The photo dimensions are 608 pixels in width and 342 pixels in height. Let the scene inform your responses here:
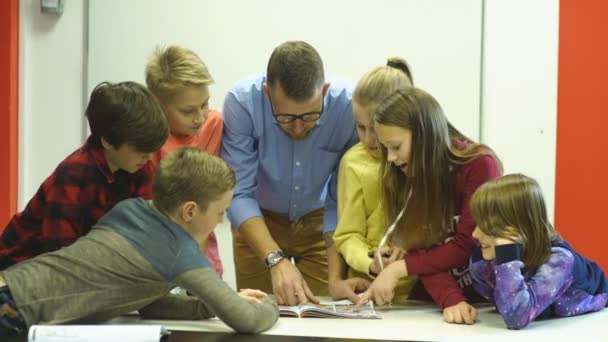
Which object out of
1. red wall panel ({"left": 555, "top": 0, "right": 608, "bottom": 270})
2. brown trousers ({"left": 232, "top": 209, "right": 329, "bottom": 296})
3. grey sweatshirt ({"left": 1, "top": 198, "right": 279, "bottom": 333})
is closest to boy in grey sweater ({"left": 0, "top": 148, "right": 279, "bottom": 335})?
grey sweatshirt ({"left": 1, "top": 198, "right": 279, "bottom": 333})

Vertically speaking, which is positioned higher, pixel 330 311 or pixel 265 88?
pixel 265 88

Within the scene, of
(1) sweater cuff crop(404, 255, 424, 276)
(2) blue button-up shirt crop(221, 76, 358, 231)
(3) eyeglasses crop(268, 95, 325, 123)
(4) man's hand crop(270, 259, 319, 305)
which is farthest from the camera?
(2) blue button-up shirt crop(221, 76, 358, 231)

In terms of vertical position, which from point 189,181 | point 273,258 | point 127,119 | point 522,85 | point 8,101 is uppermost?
point 522,85

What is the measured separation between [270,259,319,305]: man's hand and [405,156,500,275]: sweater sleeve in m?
A: 0.34

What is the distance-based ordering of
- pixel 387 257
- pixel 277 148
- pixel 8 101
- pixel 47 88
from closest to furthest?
pixel 387 257
pixel 277 148
pixel 8 101
pixel 47 88

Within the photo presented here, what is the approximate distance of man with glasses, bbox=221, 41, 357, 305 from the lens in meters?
2.63

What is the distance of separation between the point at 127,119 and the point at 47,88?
1.88 meters

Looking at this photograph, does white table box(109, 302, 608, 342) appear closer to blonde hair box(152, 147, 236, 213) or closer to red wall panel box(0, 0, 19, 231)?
blonde hair box(152, 147, 236, 213)

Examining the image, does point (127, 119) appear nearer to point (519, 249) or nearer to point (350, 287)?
point (350, 287)

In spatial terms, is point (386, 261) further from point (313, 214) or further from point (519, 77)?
point (519, 77)

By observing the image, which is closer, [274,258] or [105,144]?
[105,144]

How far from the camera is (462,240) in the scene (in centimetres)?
245

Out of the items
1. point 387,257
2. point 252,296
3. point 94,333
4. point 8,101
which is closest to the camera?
point 94,333

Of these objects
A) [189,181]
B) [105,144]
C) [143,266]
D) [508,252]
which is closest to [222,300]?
[143,266]
